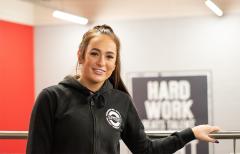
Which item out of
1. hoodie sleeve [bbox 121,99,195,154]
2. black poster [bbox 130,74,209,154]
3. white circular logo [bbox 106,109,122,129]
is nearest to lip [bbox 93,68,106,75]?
white circular logo [bbox 106,109,122,129]

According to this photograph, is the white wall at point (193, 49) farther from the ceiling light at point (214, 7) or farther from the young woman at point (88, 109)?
the young woman at point (88, 109)

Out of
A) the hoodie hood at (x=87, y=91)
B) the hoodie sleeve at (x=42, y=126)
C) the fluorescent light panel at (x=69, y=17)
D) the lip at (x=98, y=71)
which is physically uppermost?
the fluorescent light panel at (x=69, y=17)

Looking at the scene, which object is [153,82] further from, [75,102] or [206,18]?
[75,102]

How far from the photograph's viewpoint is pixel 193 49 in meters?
8.58

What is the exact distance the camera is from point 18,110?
29.1 ft

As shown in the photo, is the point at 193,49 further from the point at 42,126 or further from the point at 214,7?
the point at 42,126

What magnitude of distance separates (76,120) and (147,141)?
0.47 m

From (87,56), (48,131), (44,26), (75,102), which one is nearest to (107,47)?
(87,56)

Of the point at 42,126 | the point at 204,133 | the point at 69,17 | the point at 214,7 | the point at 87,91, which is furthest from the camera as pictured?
the point at 69,17

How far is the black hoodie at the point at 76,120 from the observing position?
1.51 meters

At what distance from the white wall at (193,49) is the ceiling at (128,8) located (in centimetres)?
16

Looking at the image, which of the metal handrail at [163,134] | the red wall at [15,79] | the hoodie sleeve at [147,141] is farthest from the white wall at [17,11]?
the hoodie sleeve at [147,141]

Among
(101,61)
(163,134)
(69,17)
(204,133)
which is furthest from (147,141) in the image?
(69,17)

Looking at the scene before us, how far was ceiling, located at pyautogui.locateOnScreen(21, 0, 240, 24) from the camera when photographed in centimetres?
850
